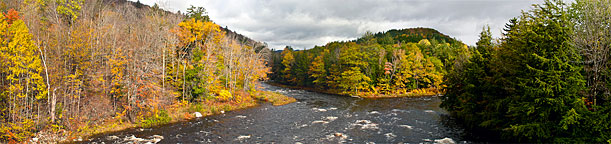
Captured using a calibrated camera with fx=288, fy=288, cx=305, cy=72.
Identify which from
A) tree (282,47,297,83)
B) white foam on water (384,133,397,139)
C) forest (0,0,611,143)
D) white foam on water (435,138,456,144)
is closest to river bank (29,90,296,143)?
forest (0,0,611,143)

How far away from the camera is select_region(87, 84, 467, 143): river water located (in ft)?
66.9

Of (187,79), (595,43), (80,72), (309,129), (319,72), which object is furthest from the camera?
(319,72)

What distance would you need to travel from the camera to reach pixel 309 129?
2386 centimetres

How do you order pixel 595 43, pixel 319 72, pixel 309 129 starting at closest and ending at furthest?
1. pixel 595 43
2. pixel 309 129
3. pixel 319 72

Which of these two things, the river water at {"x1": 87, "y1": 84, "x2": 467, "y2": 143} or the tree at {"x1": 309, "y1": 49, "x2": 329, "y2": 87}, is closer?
the river water at {"x1": 87, "y1": 84, "x2": 467, "y2": 143}

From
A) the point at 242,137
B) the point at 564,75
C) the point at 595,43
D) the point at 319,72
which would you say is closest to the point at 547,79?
the point at 564,75

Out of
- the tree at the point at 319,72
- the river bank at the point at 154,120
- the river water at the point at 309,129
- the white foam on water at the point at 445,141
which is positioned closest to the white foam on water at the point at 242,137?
the river water at the point at 309,129

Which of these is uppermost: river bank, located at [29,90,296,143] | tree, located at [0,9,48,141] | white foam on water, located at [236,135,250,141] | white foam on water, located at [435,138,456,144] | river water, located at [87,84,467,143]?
tree, located at [0,9,48,141]

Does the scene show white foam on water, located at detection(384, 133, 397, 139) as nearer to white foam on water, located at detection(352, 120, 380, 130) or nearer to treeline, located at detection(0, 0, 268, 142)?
white foam on water, located at detection(352, 120, 380, 130)

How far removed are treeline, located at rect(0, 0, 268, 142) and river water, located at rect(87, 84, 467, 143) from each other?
2985 millimetres

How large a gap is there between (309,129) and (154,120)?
13.1m

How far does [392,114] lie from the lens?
31156 millimetres

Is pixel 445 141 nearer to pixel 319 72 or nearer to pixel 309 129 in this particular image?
pixel 309 129

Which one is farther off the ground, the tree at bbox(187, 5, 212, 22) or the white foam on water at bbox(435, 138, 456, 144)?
the tree at bbox(187, 5, 212, 22)
